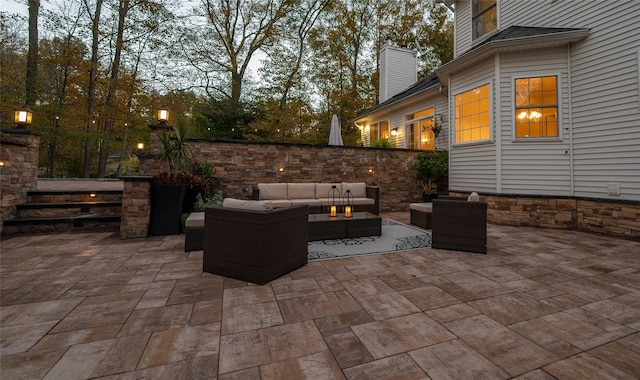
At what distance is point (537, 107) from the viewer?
553 centimetres

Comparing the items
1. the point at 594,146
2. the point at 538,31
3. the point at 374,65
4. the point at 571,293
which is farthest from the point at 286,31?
the point at 571,293

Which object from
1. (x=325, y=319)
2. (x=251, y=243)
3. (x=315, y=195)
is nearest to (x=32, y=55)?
(x=315, y=195)

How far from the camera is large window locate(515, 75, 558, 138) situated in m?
5.48

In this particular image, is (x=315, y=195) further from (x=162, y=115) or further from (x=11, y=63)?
(x=11, y=63)

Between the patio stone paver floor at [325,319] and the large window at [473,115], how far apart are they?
3737mm

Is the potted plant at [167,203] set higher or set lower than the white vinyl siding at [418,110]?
A: lower

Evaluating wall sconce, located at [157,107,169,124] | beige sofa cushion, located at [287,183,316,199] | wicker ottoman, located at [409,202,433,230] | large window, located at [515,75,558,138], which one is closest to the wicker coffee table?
wicker ottoman, located at [409,202,433,230]

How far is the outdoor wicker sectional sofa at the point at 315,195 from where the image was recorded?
5.74 m

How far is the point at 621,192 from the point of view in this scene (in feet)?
15.1

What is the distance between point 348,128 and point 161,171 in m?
11.1

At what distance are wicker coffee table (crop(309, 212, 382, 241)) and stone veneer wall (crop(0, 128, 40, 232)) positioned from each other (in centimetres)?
492

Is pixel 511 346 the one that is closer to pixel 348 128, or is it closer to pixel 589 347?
pixel 589 347

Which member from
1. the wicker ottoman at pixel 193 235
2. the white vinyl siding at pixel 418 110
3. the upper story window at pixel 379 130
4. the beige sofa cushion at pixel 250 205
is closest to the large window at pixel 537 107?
the white vinyl siding at pixel 418 110

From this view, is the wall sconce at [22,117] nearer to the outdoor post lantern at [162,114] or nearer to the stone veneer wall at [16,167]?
the stone veneer wall at [16,167]
